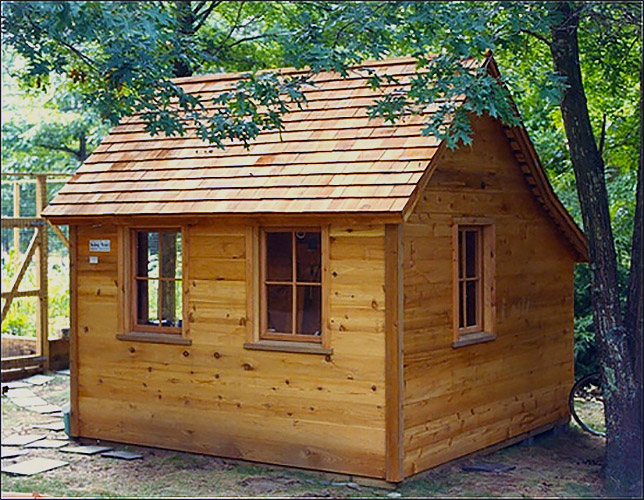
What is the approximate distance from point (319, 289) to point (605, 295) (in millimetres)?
2684

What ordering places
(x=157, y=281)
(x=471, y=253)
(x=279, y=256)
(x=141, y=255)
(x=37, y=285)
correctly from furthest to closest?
(x=37, y=285), (x=141, y=255), (x=157, y=281), (x=471, y=253), (x=279, y=256)

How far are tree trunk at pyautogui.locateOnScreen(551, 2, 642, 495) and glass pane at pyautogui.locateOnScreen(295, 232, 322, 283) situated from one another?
2.60 m

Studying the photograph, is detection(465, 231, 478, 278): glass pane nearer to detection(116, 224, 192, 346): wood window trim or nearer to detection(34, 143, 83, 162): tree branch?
detection(116, 224, 192, 346): wood window trim

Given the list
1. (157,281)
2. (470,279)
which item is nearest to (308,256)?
(470,279)

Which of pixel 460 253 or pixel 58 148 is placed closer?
pixel 460 253

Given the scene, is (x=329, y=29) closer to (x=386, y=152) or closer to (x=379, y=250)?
(x=386, y=152)

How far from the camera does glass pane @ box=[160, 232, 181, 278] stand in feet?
35.3

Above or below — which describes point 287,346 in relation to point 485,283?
below

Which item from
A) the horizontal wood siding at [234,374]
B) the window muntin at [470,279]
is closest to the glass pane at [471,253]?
the window muntin at [470,279]

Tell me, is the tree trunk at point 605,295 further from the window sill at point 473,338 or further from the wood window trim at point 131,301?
the wood window trim at point 131,301

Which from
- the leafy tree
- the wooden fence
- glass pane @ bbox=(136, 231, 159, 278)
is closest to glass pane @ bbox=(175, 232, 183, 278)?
glass pane @ bbox=(136, 231, 159, 278)

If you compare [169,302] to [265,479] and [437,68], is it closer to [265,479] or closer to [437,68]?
[265,479]

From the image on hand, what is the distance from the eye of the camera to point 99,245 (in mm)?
11047

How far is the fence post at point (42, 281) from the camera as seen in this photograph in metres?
15.5
